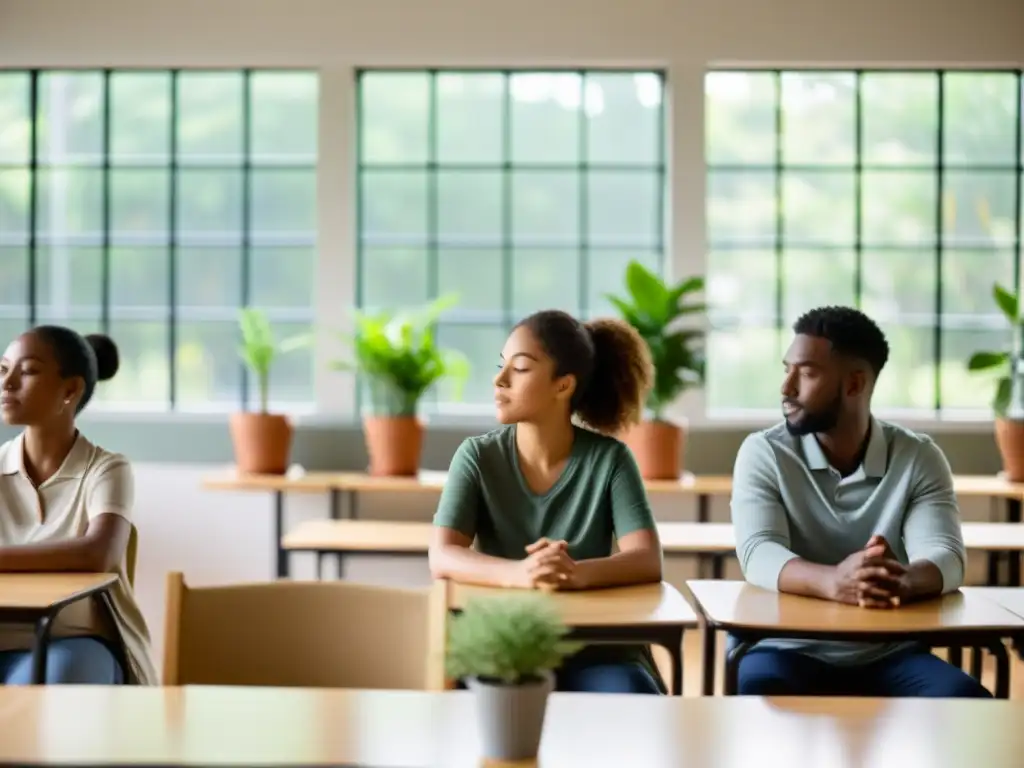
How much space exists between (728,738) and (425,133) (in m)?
4.91

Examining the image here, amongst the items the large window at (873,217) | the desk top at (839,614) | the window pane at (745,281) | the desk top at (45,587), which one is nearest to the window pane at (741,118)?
the large window at (873,217)

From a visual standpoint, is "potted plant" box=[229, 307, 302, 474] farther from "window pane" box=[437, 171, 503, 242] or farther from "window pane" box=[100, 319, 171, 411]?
"window pane" box=[437, 171, 503, 242]

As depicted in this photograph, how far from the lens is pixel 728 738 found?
61.1 inches

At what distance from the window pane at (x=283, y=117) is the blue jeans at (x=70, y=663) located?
148 inches

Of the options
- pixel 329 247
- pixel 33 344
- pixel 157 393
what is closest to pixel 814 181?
pixel 329 247

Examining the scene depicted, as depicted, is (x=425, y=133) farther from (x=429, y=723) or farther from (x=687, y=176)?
(x=429, y=723)

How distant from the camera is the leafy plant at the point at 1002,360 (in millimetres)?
5500

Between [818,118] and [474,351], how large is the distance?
6.83ft

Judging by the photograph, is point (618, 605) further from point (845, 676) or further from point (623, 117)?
point (623, 117)

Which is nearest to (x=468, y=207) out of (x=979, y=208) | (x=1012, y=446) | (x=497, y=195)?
(x=497, y=195)

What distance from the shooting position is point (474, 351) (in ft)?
20.1

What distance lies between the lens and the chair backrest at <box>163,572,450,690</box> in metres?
1.94

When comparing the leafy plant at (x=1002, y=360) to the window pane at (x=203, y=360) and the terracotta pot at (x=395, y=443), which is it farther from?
the window pane at (x=203, y=360)

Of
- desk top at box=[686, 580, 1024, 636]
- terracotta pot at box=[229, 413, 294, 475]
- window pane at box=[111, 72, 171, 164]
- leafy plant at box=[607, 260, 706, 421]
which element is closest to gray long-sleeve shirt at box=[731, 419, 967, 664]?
desk top at box=[686, 580, 1024, 636]
